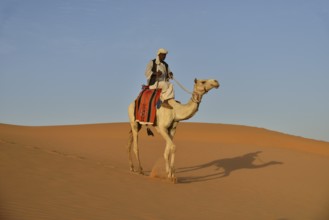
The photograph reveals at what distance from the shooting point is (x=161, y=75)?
14.0 m

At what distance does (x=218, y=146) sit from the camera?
94.4ft

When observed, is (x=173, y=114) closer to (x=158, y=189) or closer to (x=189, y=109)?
(x=189, y=109)

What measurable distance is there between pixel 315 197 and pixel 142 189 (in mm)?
6258

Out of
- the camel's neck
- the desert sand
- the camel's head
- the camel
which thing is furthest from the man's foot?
the desert sand

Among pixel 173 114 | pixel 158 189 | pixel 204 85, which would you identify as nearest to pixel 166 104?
pixel 173 114

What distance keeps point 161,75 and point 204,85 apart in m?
1.70

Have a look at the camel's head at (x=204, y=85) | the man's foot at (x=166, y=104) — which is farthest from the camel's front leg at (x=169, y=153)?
the camel's head at (x=204, y=85)

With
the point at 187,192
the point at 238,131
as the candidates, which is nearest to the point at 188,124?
the point at 238,131

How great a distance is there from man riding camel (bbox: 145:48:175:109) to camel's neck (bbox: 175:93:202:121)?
497 millimetres

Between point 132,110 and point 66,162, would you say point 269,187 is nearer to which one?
point 132,110

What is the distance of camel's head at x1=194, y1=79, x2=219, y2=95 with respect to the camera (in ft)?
41.6

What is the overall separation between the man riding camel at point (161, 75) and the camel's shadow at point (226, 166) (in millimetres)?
3134

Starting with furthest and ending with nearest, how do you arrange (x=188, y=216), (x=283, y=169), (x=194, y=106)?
(x=283, y=169), (x=194, y=106), (x=188, y=216)

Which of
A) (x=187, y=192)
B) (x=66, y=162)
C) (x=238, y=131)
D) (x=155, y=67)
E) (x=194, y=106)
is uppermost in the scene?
(x=238, y=131)
